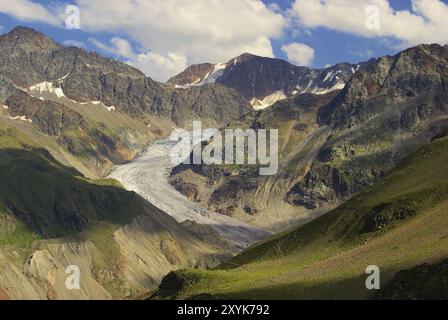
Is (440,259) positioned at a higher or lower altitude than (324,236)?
lower
